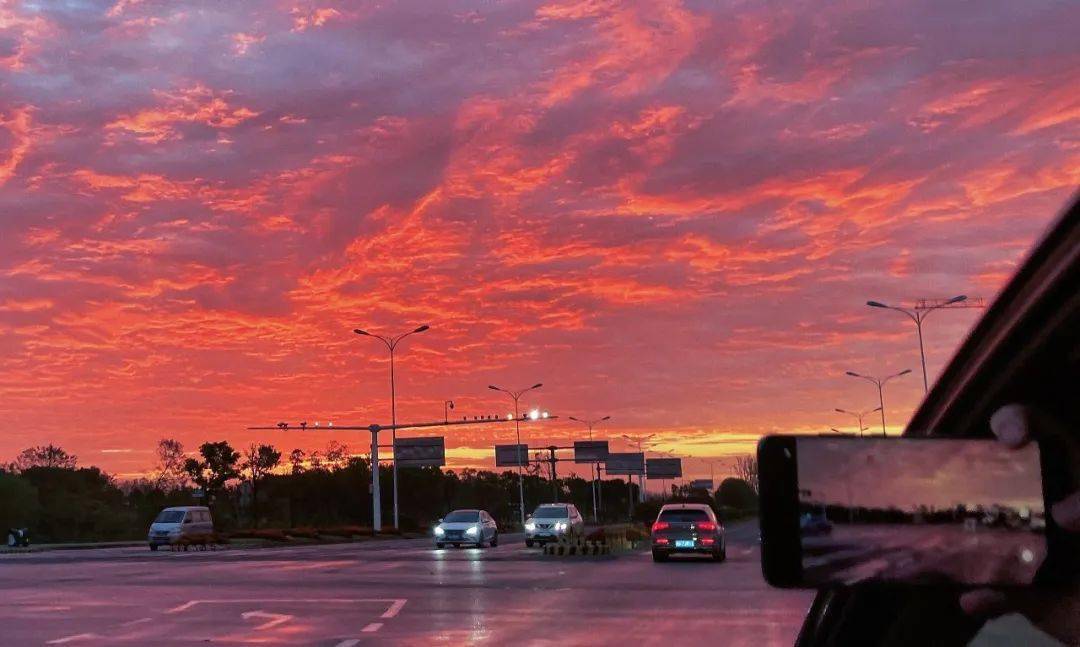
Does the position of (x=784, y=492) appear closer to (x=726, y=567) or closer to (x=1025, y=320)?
(x=1025, y=320)

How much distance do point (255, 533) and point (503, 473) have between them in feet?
343

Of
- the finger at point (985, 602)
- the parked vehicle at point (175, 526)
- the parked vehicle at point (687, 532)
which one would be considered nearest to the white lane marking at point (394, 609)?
the parked vehicle at point (687, 532)

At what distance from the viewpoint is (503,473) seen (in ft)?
550

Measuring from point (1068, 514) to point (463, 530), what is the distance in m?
47.6

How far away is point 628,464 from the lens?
432 feet

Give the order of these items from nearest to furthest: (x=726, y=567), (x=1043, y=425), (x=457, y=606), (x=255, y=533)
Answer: (x=1043, y=425)
(x=457, y=606)
(x=726, y=567)
(x=255, y=533)

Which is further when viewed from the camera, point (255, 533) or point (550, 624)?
point (255, 533)

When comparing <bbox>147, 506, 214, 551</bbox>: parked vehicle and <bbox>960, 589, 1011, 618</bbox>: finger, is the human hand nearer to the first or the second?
<bbox>960, 589, 1011, 618</bbox>: finger

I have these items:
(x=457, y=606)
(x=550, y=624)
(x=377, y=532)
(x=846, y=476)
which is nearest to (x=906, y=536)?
(x=846, y=476)

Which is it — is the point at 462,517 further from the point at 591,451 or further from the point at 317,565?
the point at 591,451

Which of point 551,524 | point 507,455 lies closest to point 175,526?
point 551,524

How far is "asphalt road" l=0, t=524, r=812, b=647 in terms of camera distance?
596 inches

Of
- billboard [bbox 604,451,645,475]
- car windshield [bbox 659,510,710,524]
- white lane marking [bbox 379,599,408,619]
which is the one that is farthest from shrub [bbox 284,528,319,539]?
billboard [bbox 604,451,645,475]

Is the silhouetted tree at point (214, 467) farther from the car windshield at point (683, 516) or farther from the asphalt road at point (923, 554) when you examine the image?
the asphalt road at point (923, 554)
